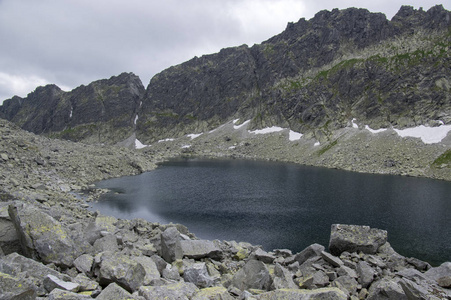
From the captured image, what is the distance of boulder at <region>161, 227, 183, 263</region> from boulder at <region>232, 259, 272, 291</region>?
12.0 feet

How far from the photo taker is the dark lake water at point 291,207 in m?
32.0

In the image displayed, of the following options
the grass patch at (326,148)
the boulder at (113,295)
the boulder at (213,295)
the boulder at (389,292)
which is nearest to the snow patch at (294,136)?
the grass patch at (326,148)

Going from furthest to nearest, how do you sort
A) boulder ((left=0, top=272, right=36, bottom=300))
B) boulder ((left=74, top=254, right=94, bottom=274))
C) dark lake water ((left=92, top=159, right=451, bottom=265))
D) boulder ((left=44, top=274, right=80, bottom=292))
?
dark lake water ((left=92, top=159, right=451, bottom=265)) → boulder ((left=74, top=254, right=94, bottom=274)) → boulder ((left=44, top=274, right=80, bottom=292)) → boulder ((left=0, top=272, right=36, bottom=300))

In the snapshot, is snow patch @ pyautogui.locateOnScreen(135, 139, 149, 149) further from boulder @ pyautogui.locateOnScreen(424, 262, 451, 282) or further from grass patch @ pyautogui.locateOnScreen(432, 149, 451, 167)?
boulder @ pyautogui.locateOnScreen(424, 262, 451, 282)

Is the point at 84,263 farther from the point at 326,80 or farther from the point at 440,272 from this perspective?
the point at 326,80

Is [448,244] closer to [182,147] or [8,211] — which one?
[8,211]

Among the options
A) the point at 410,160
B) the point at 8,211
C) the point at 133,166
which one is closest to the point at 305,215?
the point at 8,211

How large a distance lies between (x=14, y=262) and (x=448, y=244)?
39.9 m

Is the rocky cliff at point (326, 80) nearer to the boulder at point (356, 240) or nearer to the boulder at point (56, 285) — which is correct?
the boulder at point (356, 240)

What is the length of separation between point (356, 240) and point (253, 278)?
32.4 feet

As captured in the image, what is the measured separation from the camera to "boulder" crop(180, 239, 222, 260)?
14833 millimetres

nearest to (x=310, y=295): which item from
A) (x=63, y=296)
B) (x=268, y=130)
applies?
(x=63, y=296)

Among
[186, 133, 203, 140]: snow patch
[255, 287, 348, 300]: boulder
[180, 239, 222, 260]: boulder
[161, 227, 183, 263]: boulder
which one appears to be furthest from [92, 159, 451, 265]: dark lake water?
[186, 133, 203, 140]: snow patch

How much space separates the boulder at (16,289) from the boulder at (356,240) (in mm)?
17138
